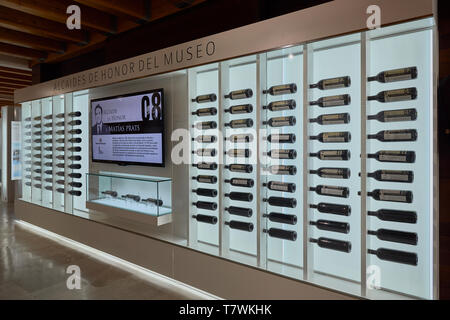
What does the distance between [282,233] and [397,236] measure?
3.03 ft

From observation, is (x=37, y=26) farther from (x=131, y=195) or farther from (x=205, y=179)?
(x=205, y=179)

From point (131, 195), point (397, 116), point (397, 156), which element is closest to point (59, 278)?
point (131, 195)

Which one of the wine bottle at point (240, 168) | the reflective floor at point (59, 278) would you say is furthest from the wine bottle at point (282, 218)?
the reflective floor at point (59, 278)

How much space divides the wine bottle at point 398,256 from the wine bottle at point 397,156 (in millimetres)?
665

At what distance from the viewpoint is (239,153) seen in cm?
308

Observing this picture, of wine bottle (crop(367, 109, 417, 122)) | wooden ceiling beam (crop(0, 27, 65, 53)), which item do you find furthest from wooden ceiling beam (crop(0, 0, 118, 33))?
wine bottle (crop(367, 109, 417, 122))

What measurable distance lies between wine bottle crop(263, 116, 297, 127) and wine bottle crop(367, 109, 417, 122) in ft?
2.22

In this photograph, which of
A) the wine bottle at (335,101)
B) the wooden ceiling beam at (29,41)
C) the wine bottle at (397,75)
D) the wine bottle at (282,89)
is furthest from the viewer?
the wooden ceiling beam at (29,41)

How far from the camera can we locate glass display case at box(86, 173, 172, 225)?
363 centimetres

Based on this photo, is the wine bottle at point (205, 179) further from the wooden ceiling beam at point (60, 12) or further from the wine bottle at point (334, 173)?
the wooden ceiling beam at point (60, 12)

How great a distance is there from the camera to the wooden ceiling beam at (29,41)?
4.59 metres

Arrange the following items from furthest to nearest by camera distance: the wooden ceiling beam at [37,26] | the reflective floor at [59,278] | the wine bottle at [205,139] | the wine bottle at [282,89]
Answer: the wooden ceiling beam at [37,26] → the wine bottle at [205,139] → the reflective floor at [59,278] → the wine bottle at [282,89]
